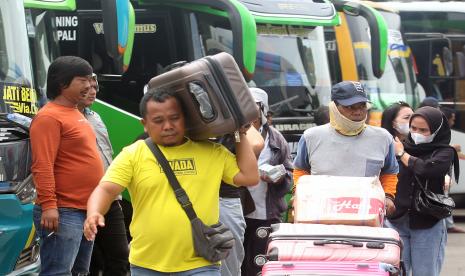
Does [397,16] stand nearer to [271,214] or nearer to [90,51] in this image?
[90,51]

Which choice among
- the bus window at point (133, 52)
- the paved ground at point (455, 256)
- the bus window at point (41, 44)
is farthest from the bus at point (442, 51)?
the bus window at point (41, 44)

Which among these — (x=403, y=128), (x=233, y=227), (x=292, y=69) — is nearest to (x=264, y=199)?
(x=233, y=227)

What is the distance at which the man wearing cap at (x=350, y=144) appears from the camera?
7535 millimetres

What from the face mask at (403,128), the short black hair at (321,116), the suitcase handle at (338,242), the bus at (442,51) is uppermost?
the suitcase handle at (338,242)

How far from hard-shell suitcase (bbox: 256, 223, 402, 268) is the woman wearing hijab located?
2.98 m

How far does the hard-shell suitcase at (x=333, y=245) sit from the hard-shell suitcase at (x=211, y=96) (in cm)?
78

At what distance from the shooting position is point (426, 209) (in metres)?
8.05

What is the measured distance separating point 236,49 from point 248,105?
6.08 m

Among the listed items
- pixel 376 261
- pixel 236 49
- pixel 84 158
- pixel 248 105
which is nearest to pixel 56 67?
pixel 84 158

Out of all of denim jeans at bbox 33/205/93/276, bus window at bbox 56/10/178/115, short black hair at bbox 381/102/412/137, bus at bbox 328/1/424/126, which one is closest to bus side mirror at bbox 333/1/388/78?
bus at bbox 328/1/424/126

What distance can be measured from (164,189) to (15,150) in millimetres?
2080

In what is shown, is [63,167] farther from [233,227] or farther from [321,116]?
[321,116]

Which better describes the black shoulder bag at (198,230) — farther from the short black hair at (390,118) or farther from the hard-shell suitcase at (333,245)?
the short black hair at (390,118)

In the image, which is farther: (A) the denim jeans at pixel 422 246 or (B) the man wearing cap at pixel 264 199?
(B) the man wearing cap at pixel 264 199
